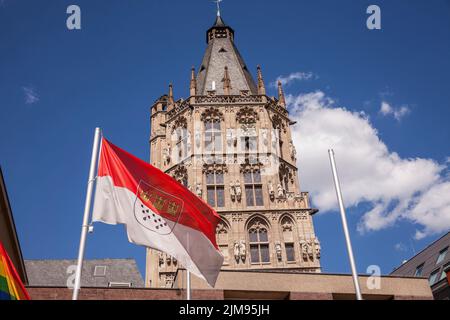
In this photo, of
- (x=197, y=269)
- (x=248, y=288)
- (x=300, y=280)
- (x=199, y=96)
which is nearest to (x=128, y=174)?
(x=197, y=269)

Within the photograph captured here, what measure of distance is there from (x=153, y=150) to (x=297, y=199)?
1537 centimetres

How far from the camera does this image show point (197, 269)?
13969 mm

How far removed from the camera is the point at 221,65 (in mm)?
53156

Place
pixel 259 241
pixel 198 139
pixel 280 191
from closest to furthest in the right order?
pixel 259 241 → pixel 280 191 → pixel 198 139

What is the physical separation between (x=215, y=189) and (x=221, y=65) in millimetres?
17009

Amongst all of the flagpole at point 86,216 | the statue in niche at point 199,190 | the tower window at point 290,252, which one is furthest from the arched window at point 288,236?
the flagpole at point 86,216

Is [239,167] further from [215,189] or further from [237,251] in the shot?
[237,251]

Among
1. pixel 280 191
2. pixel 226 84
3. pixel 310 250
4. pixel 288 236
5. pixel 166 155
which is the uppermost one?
pixel 226 84

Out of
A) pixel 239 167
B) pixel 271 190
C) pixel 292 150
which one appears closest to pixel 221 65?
pixel 292 150

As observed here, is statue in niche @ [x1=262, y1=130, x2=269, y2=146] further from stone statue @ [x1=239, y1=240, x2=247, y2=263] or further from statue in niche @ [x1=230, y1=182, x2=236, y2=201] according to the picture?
stone statue @ [x1=239, y1=240, x2=247, y2=263]

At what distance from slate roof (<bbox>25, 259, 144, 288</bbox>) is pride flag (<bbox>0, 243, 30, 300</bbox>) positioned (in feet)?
71.2

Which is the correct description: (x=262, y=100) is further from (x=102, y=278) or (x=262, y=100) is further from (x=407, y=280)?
(x=407, y=280)

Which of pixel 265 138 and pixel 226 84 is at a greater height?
pixel 226 84

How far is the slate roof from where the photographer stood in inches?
1308
